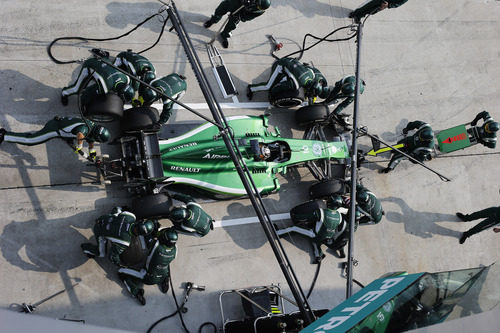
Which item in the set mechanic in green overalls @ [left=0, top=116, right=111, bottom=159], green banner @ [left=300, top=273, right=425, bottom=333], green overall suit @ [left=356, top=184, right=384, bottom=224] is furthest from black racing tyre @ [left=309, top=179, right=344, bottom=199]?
mechanic in green overalls @ [left=0, top=116, right=111, bottom=159]

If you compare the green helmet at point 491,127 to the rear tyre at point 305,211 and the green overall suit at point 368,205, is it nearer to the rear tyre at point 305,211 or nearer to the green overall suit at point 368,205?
the green overall suit at point 368,205

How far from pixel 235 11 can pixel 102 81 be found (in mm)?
3162

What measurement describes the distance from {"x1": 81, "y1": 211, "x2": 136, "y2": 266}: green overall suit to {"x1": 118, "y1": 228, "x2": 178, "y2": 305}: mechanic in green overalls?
1.04 ft

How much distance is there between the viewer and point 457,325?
3.41 meters

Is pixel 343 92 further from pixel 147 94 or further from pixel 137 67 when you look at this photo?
pixel 137 67

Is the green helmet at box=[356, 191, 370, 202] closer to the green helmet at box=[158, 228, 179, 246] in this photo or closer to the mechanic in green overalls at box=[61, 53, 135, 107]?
the green helmet at box=[158, 228, 179, 246]

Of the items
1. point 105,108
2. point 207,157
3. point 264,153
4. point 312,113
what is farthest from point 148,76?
point 312,113

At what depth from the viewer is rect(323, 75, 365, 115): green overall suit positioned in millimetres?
8148

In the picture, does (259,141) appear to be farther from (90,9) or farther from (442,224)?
(442,224)

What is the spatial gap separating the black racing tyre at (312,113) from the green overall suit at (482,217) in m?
4.01

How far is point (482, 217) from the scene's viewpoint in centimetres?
912

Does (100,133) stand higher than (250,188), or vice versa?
(100,133)

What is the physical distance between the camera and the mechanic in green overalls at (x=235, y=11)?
7.82 meters

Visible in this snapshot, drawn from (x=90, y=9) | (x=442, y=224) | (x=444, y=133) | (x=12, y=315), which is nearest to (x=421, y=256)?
(x=442, y=224)
